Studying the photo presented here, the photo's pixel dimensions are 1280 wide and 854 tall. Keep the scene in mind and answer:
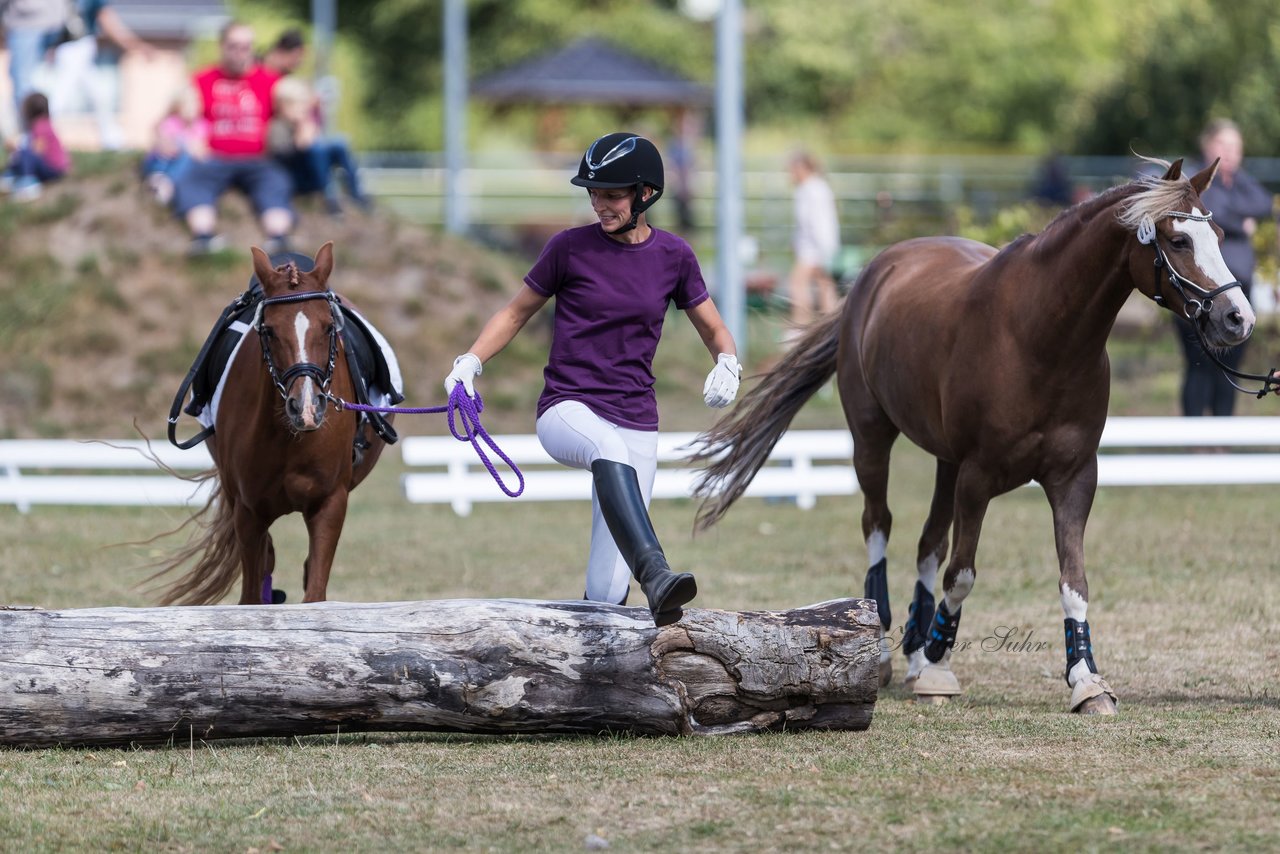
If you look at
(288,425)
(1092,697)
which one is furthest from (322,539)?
(1092,697)

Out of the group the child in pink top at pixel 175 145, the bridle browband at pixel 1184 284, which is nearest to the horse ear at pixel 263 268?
the bridle browband at pixel 1184 284

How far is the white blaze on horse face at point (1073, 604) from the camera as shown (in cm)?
780

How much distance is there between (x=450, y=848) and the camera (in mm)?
5492

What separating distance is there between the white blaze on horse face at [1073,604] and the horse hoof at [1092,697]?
11.6 inches

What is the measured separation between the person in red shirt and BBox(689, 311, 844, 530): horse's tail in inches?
356

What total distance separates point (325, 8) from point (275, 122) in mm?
17139

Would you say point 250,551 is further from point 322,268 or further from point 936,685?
point 936,685

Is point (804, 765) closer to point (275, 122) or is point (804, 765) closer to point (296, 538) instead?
point (296, 538)

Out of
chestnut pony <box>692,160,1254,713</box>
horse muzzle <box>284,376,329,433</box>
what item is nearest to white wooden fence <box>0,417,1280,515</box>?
chestnut pony <box>692,160,1254,713</box>

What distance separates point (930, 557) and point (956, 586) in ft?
2.73

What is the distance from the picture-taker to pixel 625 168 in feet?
22.4

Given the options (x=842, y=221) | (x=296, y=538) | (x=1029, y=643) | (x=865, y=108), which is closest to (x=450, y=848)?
(x=1029, y=643)

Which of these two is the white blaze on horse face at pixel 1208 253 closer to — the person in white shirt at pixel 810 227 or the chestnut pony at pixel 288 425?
the chestnut pony at pixel 288 425

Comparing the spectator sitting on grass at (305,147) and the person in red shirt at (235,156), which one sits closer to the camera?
the person in red shirt at (235,156)
